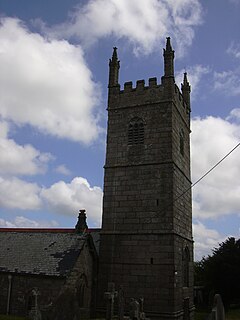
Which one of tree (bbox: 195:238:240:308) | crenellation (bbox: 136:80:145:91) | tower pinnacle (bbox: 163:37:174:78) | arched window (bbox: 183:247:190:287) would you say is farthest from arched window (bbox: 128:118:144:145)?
tree (bbox: 195:238:240:308)

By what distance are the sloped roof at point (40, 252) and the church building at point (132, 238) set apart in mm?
62

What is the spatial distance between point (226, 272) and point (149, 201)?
43.7ft

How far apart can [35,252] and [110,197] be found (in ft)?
18.3

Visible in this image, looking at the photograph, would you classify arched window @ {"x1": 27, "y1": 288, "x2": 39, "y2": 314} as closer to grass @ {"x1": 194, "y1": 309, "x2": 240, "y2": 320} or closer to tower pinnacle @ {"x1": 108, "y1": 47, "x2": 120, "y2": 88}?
grass @ {"x1": 194, "y1": 309, "x2": 240, "y2": 320}

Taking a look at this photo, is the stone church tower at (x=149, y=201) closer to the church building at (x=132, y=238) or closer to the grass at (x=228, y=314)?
the church building at (x=132, y=238)

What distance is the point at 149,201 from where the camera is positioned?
21.1 m

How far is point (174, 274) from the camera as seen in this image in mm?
19422

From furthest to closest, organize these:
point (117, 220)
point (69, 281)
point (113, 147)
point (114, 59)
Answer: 1. point (114, 59)
2. point (113, 147)
3. point (117, 220)
4. point (69, 281)

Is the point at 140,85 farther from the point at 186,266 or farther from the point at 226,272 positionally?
the point at 226,272

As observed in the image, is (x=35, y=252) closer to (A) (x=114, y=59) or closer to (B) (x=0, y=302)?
(B) (x=0, y=302)

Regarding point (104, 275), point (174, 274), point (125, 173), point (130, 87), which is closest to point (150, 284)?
point (174, 274)

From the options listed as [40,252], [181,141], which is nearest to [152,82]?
[181,141]

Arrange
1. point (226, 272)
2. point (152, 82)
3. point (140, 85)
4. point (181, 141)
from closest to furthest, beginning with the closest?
point (152, 82), point (140, 85), point (181, 141), point (226, 272)

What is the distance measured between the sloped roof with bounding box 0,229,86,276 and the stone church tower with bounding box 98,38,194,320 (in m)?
2.24
